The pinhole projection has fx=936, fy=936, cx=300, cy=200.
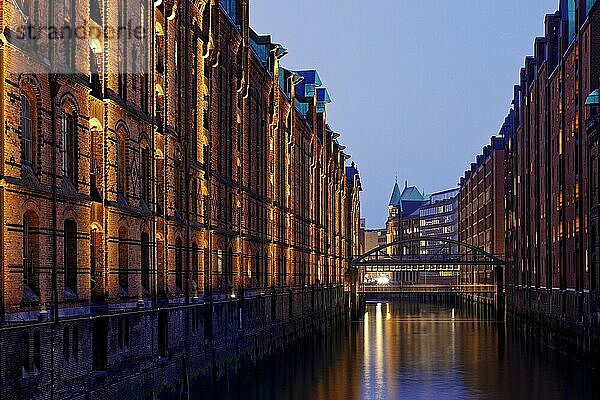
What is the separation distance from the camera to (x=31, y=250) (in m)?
22.1

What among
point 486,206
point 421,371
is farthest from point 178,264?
point 486,206

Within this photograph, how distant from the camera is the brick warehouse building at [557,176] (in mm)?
55622

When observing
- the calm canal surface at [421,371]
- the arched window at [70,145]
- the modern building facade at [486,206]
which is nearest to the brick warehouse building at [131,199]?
the arched window at [70,145]

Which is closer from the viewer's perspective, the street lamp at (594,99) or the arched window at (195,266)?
the arched window at (195,266)

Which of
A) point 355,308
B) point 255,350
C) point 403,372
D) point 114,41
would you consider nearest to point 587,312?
point 403,372

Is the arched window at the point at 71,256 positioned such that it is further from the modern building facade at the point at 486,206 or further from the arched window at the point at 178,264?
the modern building facade at the point at 486,206

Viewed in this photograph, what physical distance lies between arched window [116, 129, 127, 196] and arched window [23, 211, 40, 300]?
20.3 ft

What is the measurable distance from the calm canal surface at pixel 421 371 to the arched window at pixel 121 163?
1312 cm

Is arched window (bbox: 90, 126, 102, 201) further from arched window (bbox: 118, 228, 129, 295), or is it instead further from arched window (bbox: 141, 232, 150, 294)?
arched window (bbox: 141, 232, 150, 294)

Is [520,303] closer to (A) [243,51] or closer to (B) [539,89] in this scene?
(B) [539,89]

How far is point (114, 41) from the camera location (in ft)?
91.9

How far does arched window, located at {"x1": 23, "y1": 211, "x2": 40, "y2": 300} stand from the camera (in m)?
21.9

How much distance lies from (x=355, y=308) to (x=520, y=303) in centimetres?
2452

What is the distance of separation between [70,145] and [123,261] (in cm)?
524
